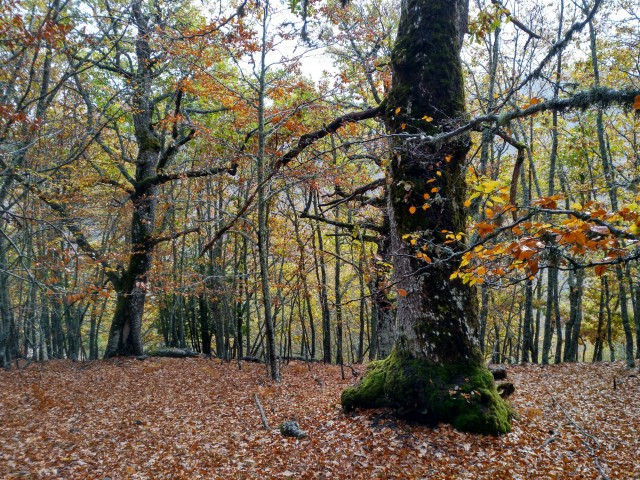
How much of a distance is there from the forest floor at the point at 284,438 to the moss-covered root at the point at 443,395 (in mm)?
170

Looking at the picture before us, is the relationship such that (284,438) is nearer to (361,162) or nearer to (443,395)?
(443,395)

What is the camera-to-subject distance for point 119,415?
678 centimetres

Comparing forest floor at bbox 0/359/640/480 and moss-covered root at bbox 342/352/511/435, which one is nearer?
forest floor at bbox 0/359/640/480

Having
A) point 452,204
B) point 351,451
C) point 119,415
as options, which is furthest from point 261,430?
point 452,204

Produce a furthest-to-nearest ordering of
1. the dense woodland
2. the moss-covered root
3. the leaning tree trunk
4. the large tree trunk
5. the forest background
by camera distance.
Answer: the large tree trunk
the forest background
the leaning tree trunk
the moss-covered root
the dense woodland

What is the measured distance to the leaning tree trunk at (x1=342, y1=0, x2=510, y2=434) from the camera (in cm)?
501

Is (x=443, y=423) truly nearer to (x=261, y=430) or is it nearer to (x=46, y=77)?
(x=261, y=430)

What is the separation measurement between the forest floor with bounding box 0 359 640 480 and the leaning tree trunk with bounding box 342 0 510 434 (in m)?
0.33

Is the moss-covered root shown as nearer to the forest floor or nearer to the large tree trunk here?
the forest floor

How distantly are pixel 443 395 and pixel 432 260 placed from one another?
1810 millimetres

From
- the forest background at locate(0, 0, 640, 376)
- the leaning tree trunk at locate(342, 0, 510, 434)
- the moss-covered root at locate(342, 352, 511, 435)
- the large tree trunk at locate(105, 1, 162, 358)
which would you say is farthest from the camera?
the large tree trunk at locate(105, 1, 162, 358)

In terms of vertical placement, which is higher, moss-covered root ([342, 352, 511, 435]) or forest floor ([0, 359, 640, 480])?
moss-covered root ([342, 352, 511, 435])

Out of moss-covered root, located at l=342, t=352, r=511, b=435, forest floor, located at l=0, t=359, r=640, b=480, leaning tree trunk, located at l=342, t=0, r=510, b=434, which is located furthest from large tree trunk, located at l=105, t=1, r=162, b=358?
moss-covered root, located at l=342, t=352, r=511, b=435

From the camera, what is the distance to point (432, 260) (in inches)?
220
